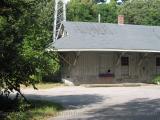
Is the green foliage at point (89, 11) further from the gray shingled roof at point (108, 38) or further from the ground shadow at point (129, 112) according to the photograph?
the ground shadow at point (129, 112)

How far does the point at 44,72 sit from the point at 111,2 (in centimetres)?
6022

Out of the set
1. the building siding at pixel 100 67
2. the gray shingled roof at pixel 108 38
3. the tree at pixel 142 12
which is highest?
A: the tree at pixel 142 12

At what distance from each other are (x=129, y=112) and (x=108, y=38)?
1941 centimetres

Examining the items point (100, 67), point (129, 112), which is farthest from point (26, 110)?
point (100, 67)

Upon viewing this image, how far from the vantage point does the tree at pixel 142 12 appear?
223 feet

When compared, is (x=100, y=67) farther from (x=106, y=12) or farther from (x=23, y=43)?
(x=106, y=12)

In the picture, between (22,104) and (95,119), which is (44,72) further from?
(95,119)

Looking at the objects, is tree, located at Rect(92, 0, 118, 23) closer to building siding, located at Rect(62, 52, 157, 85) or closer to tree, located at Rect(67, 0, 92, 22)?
tree, located at Rect(67, 0, 92, 22)

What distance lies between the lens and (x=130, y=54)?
118 ft

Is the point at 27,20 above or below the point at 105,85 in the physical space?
above

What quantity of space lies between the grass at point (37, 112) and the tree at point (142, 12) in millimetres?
50197

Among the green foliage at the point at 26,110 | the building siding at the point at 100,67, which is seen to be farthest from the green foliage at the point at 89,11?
the green foliage at the point at 26,110

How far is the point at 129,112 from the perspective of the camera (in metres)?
16.3

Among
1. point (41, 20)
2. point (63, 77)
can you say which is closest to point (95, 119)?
point (41, 20)
